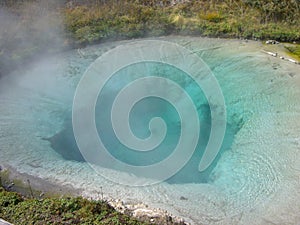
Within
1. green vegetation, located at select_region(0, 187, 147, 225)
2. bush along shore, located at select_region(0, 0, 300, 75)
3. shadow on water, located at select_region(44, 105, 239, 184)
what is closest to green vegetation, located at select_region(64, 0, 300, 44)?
bush along shore, located at select_region(0, 0, 300, 75)

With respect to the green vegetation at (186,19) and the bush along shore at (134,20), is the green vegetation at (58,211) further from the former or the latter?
the green vegetation at (186,19)

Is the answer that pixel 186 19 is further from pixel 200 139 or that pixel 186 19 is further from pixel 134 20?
pixel 200 139

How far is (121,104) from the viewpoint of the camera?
50.5ft

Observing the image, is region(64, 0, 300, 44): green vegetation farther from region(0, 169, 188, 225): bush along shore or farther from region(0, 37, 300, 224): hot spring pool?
region(0, 169, 188, 225): bush along shore

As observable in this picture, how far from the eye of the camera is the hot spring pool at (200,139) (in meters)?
10.8

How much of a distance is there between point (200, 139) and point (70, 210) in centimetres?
571

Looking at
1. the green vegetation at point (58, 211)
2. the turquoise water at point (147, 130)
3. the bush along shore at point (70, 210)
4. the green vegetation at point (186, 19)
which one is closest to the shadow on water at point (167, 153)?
the turquoise water at point (147, 130)

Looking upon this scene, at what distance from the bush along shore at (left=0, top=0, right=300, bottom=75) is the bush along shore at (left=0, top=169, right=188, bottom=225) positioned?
1034 cm

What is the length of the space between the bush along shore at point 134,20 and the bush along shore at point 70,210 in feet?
33.9

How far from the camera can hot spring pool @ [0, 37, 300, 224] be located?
10758 millimetres

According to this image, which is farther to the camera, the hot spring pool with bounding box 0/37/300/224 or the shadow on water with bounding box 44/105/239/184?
the shadow on water with bounding box 44/105/239/184

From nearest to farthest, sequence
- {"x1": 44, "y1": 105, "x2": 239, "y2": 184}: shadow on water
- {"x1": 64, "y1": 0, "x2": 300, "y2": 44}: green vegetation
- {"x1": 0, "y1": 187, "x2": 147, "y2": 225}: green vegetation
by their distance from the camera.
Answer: {"x1": 0, "y1": 187, "x2": 147, "y2": 225}: green vegetation
{"x1": 44, "y1": 105, "x2": 239, "y2": 184}: shadow on water
{"x1": 64, "y1": 0, "x2": 300, "y2": 44}: green vegetation

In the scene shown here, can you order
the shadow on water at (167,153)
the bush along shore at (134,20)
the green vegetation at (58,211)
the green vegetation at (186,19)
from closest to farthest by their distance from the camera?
1. the green vegetation at (58,211)
2. the shadow on water at (167,153)
3. the bush along shore at (134,20)
4. the green vegetation at (186,19)

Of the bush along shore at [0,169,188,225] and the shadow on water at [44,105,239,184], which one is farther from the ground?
the bush along shore at [0,169,188,225]
